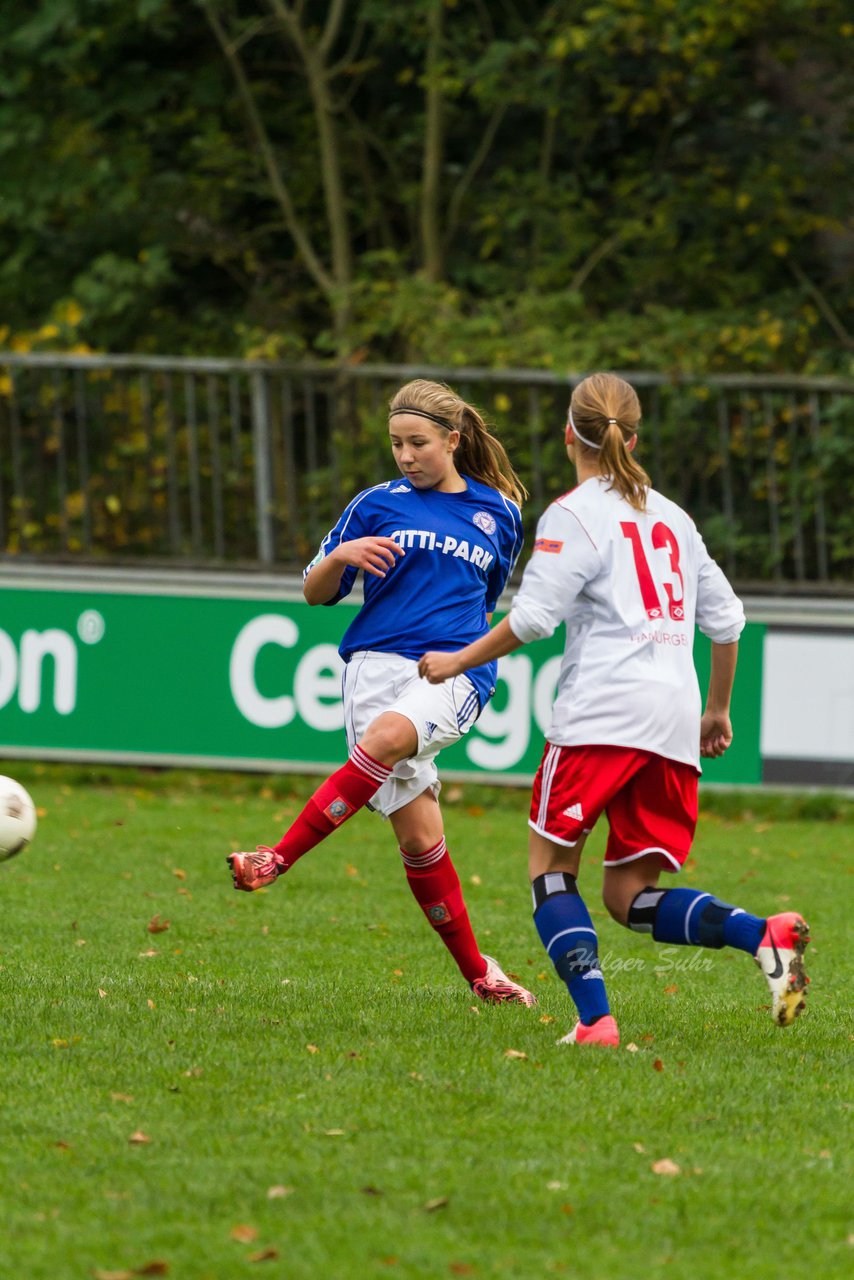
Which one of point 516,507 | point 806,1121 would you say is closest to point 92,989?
point 516,507

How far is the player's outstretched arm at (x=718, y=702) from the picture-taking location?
516 cm

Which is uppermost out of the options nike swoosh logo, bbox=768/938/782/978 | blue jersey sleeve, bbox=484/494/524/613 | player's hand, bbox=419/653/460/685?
blue jersey sleeve, bbox=484/494/524/613

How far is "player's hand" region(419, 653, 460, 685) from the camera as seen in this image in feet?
15.4

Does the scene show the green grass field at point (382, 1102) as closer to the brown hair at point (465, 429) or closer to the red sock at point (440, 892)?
the red sock at point (440, 892)

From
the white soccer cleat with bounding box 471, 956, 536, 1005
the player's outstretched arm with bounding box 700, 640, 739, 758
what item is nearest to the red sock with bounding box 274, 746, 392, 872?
Answer: the white soccer cleat with bounding box 471, 956, 536, 1005

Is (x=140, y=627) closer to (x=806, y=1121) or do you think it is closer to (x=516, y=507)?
(x=516, y=507)

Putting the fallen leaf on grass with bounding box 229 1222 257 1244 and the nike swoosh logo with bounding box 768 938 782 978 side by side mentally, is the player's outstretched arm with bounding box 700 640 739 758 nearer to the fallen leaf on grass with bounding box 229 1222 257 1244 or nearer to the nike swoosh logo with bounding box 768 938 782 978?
the nike swoosh logo with bounding box 768 938 782 978

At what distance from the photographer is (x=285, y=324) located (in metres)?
16.0

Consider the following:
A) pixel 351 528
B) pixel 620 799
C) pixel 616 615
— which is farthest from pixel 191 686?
pixel 616 615

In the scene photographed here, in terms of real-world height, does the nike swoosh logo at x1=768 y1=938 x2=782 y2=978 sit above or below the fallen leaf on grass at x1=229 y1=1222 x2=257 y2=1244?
above

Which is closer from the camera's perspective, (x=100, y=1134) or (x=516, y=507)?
(x=100, y=1134)

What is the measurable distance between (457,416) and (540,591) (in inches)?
39.5

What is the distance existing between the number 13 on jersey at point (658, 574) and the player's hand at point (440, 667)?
1.78 ft

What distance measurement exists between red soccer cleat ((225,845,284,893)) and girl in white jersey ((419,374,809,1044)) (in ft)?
2.44
